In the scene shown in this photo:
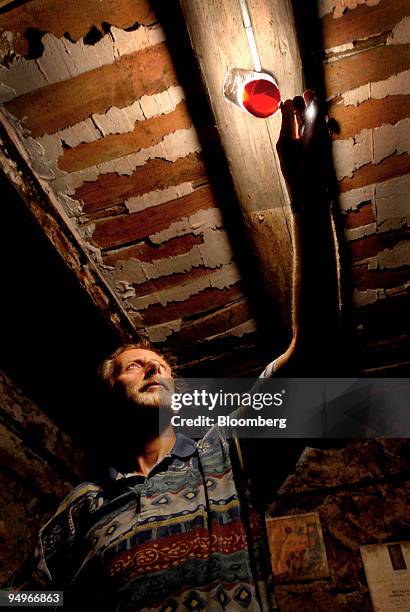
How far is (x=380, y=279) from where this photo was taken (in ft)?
9.07

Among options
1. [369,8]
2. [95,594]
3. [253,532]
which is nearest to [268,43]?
[369,8]

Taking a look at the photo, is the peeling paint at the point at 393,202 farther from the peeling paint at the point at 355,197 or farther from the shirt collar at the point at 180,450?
the shirt collar at the point at 180,450

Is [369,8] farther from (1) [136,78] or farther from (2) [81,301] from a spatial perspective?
(2) [81,301]

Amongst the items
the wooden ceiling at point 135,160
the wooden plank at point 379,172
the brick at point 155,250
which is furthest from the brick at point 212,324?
the wooden plank at point 379,172

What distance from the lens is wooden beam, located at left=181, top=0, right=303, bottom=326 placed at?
1.58 m

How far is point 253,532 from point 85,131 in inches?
84.5

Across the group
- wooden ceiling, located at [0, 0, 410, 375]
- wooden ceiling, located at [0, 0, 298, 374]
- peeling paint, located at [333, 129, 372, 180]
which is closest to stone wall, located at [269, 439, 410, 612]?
wooden ceiling, located at [0, 0, 410, 375]

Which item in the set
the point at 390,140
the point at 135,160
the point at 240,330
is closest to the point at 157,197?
the point at 135,160

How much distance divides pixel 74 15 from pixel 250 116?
92cm

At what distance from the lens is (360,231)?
2.50m

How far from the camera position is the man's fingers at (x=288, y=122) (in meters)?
1.52

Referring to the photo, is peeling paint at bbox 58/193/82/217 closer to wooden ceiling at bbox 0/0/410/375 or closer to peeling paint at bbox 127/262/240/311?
wooden ceiling at bbox 0/0/410/375

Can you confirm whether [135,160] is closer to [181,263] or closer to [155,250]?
[155,250]

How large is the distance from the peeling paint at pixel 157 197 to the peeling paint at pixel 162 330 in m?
0.96
